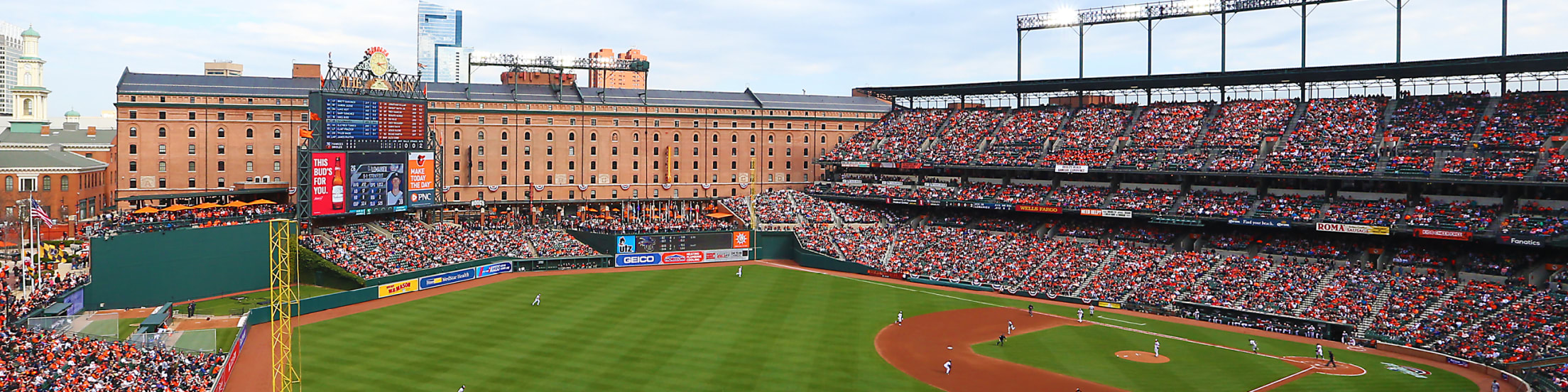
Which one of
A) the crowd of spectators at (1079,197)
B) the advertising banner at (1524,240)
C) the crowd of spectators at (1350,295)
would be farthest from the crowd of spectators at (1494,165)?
the crowd of spectators at (1079,197)

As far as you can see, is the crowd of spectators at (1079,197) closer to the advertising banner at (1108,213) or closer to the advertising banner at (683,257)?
the advertising banner at (1108,213)

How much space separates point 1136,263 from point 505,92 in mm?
53206

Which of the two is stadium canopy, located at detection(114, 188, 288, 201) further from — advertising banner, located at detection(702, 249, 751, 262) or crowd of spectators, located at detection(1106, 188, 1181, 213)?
crowd of spectators, located at detection(1106, 188, 1181, 213)

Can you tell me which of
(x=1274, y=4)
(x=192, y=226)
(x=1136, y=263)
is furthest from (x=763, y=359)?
(x=1274, y=4)

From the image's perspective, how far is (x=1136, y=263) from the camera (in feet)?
204

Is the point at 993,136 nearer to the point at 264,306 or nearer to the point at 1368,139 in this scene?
the point at 1368,139

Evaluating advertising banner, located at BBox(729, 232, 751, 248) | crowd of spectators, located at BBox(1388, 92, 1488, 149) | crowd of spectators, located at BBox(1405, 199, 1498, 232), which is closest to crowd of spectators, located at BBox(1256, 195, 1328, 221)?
crowd of spectators, located at BBox(1405, 199, 1498, 232)

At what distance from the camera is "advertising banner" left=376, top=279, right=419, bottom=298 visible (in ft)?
188

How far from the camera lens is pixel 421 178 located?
67312 millimetres

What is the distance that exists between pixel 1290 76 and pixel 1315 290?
62.1ft

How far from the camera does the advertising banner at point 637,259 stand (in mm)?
74125

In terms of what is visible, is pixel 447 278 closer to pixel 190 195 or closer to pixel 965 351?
pixel 190 195

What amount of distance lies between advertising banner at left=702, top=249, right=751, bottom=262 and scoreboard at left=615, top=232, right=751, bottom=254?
1.00 feet

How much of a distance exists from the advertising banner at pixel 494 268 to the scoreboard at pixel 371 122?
9.40 meters
